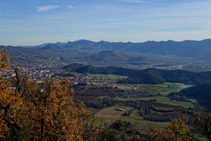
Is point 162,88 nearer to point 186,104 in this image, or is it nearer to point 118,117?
point 186,104

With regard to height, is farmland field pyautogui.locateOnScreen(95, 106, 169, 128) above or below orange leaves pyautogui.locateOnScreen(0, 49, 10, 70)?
below

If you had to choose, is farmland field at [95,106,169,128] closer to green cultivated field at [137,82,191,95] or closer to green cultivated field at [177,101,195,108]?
green cultivated field at [177,101,195,108]

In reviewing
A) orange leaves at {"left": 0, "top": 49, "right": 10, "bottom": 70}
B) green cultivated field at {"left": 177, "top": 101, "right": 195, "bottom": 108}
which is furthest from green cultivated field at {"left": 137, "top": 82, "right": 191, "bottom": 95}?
orange leaves at {"left": 0, "top": 49, "right": 10, "bottom": 70}

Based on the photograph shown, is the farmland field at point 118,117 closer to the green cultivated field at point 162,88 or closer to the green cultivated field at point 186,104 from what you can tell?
the green cultivated field at point 186,104

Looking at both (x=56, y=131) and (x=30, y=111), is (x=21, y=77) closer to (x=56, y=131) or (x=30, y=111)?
(x=30, y=111)

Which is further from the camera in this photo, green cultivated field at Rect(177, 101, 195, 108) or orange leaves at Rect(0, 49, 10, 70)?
green cultivated field at Rect(177, 101, 195, 108)

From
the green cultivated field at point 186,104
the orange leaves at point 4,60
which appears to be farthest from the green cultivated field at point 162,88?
the orange leaves at point 4,60

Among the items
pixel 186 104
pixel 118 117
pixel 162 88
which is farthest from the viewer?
pixel 162 88

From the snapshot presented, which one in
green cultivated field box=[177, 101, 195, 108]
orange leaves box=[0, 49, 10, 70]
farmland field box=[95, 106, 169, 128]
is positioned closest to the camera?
orange leaves box=[0, 49, 10, 70]

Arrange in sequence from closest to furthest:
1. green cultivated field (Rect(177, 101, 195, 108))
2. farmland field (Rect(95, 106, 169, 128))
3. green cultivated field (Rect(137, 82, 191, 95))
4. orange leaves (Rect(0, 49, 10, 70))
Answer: orange leaves (Rect(0, 49, 10, 70)) → farmland field (Rect(95, 106, 169, 128)) → green cultivated field (Rect(177, 101, 195, 108)) → green cultivated field (Rect(137, 82, 191, 95))

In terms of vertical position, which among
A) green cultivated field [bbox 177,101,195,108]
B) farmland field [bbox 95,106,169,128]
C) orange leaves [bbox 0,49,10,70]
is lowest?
farmland field [bbox 95,106,169,128]

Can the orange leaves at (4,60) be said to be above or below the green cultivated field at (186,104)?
above

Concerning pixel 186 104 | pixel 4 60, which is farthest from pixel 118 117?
pixel 4 60

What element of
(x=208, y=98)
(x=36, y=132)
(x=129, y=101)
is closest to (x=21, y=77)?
(x=36, y=132)
